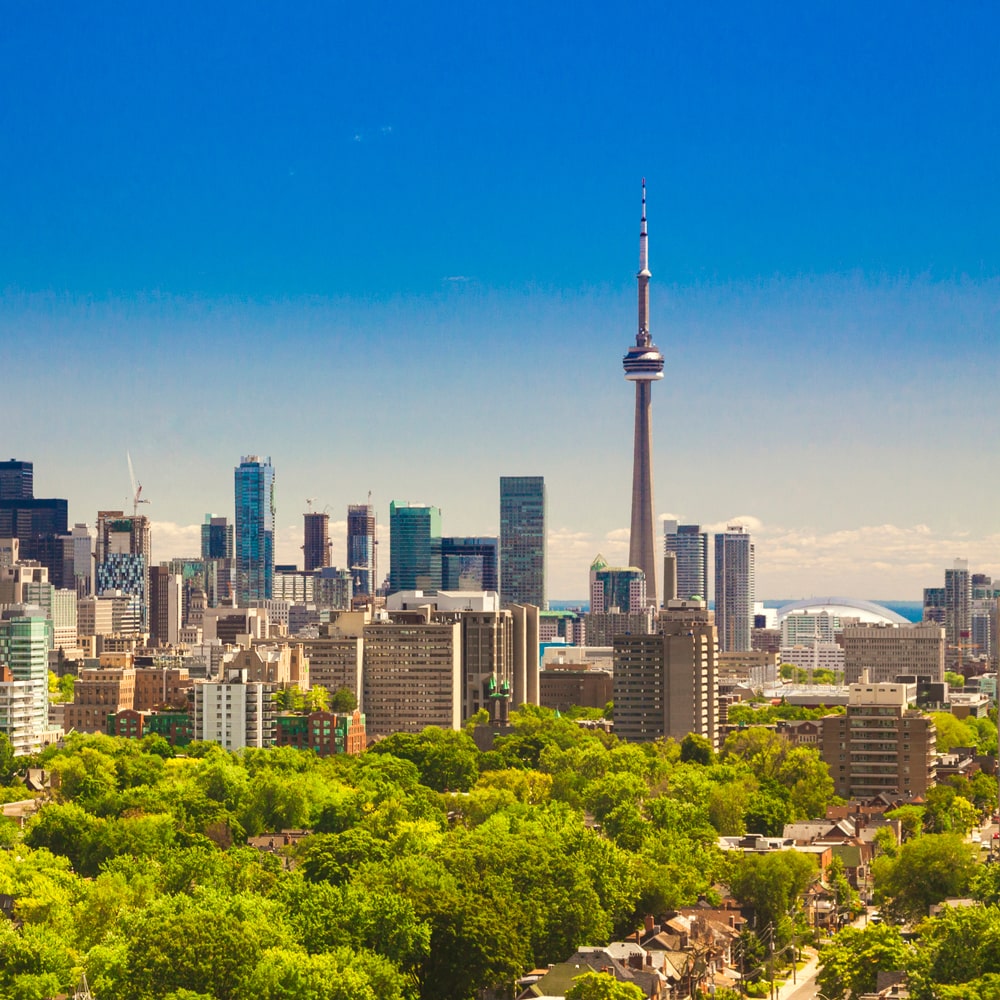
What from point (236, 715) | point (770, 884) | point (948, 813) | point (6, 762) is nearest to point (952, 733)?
point (236, 715)

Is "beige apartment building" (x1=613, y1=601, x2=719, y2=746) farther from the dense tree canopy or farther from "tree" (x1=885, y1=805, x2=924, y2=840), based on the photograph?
"tree" (x1=885, y1=805, x2=924, y2=840)

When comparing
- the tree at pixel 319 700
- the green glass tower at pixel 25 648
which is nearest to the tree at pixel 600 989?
the green glass tower at pixel 25 648

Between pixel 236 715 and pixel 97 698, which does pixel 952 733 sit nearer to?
pixel 236 715

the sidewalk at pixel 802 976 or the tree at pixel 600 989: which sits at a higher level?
the tree at pixel 600 989

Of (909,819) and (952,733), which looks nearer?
(909,819)

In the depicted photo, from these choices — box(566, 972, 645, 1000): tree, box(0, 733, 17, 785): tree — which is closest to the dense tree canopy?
box(0, 733, 17, 785): tree

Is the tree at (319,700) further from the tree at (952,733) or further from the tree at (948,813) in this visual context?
the tree at (948,813)

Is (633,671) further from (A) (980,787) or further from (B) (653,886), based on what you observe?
(B) (653,886)

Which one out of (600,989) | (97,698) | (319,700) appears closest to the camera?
(600,989)
